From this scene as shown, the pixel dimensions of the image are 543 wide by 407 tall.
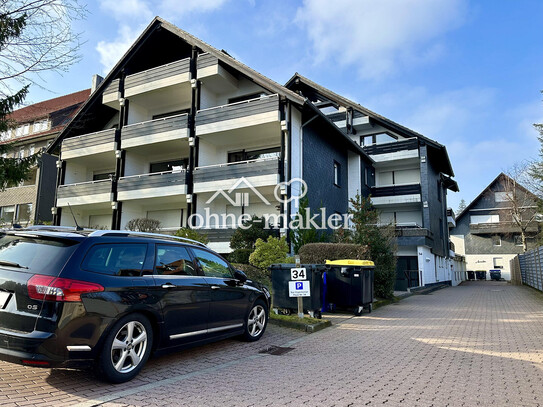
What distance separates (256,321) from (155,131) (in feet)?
48.9

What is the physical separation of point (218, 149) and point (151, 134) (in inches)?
132

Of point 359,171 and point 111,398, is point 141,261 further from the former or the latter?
point 359,171

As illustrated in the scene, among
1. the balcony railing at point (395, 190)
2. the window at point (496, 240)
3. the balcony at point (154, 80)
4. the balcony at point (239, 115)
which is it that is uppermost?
the balcony at point (154, 80)

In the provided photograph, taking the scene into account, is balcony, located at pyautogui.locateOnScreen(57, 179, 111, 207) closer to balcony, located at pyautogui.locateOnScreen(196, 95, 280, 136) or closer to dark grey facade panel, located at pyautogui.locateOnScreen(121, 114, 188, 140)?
dark grey facade panel, located at pyautogui.locateOnScreen(121, 114, 188, 140)

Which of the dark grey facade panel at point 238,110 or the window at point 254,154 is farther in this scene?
the window at point 254,154

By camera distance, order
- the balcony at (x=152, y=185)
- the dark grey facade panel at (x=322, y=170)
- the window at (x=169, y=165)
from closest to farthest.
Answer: the dark grey facade panel at (x=322, y=170) → the balcony at (x=152, y=185) → the window at (x=169, y=165)

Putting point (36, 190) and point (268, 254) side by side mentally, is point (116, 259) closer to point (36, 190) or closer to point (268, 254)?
point (268, 254)

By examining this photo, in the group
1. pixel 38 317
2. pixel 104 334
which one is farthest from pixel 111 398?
pixel 38 317

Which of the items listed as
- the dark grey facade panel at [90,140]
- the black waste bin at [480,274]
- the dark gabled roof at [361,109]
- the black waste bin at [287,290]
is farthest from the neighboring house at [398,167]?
the black waste bin at [480,274]

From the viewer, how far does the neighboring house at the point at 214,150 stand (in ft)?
56.0

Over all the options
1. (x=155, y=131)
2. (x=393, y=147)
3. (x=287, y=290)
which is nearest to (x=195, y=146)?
(x=155, y=131)

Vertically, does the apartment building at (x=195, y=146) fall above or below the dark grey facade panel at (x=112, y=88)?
below

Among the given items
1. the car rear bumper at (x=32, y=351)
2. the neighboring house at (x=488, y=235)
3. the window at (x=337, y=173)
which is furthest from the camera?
the neighboring house at (x=488, y=235)

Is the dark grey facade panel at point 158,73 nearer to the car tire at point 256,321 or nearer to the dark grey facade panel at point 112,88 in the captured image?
the dark grey facade panel at point 112,88
